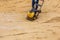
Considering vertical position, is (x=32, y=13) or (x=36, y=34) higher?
(x=32, y=13)

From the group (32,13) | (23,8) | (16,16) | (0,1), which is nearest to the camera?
(32,13)

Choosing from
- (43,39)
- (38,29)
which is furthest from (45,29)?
(43,39)

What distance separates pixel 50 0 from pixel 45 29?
1.20 metres

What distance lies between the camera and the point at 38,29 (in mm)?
2010

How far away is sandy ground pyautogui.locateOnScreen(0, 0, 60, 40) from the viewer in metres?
1.86

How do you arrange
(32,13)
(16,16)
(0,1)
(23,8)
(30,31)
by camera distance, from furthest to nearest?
(0,1)
(23,8)
(16,16)
(32,13)
(30,31)

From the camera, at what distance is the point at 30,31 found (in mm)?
1949

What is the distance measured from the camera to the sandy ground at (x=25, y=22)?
6.09 ft

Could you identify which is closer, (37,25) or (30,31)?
(30,31)

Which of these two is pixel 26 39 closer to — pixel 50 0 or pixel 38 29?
pixel 38 29

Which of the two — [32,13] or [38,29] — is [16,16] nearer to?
[32,13]

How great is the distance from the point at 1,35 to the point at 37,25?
0.50 meters

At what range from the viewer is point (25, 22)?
7.24 ft

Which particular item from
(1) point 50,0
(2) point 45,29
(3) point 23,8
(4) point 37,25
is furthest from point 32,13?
(1) point 50,0
